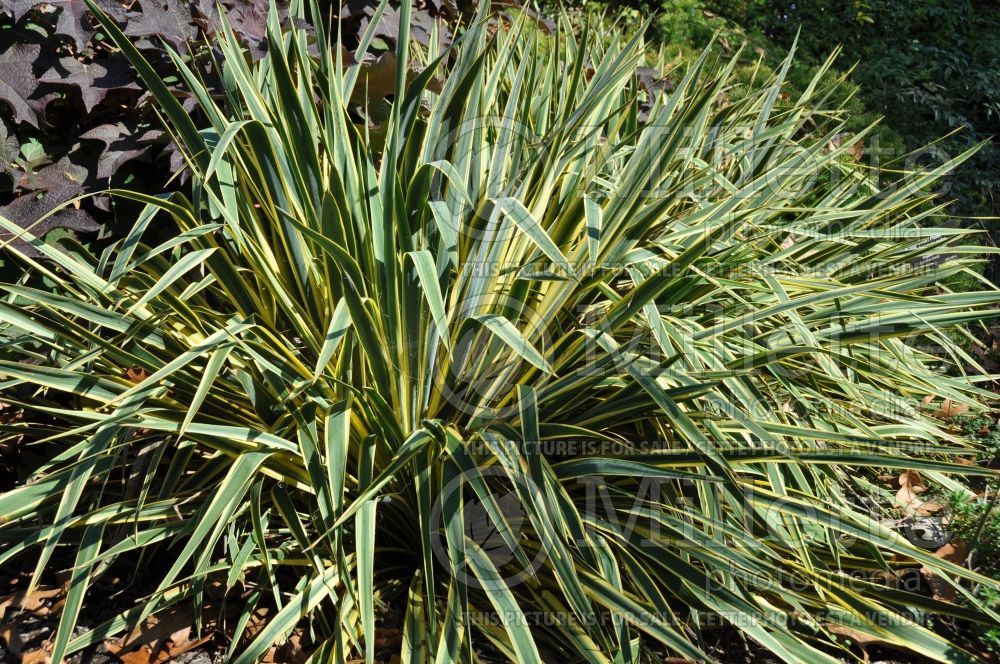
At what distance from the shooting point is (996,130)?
4609 mm

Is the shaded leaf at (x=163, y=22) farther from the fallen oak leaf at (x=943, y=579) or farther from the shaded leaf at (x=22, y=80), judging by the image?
the fallen oak leaf at (x=943, y=579)

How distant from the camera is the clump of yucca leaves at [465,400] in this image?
1.46 metres

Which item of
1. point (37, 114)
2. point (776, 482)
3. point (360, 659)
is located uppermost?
point (37, 114)

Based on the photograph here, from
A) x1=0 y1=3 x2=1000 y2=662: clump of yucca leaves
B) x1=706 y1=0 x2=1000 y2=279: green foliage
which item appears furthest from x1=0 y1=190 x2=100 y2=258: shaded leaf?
x1=706 y1=0 x2=1000 y2=279: green foliage

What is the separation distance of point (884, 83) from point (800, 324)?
Result: 3.37 m

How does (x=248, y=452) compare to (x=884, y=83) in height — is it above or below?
below

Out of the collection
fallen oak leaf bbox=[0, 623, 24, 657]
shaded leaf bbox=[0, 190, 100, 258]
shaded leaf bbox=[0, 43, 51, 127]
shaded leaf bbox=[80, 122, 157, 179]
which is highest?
shaded leaf bbox=[0, 43, 51, 127]

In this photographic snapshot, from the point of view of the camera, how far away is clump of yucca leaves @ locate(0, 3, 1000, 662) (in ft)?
4.80

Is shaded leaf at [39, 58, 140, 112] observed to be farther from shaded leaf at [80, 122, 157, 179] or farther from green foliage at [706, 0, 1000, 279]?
green foliage at [706, 0, 1000, 279]

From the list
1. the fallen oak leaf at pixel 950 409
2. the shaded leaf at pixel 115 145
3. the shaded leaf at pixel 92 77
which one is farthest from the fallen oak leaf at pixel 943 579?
the shaded leaf at pixel 92 77

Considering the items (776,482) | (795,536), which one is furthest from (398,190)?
Result: (795,536)

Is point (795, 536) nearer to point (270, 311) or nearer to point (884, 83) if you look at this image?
point (270, 311)

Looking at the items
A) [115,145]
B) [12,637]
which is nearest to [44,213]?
[115,145]

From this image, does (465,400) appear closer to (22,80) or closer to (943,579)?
(943,579)
